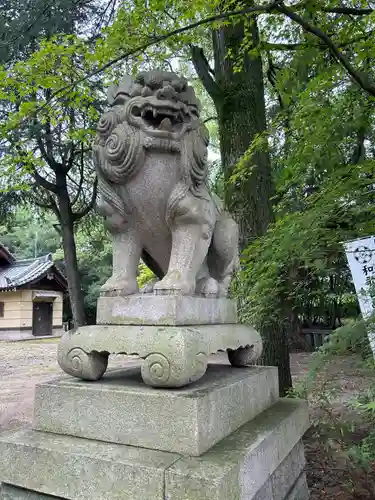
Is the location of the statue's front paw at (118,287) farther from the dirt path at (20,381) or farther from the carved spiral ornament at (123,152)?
the dirt path at (20,381)

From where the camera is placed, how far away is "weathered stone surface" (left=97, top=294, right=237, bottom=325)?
1.88 m

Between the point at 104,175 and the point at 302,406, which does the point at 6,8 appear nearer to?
the point at 104,175

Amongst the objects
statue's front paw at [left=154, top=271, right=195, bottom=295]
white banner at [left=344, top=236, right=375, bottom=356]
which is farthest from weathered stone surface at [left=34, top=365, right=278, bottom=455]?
white banner at [left=344, top=236, right=375, bottom=356]

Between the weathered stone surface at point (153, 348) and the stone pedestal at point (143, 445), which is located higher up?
the weathered stone surface at point (153, 348)

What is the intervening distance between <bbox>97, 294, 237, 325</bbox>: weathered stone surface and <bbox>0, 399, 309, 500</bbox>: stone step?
531 mm

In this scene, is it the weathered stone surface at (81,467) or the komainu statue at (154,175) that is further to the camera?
the komainu statue at (154,175)

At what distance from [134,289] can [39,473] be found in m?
0.91

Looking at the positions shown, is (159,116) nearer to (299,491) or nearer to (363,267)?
(363,267)

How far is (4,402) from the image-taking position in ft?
18.1

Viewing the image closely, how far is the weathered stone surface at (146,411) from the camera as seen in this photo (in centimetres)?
160

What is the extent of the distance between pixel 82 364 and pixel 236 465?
83cm

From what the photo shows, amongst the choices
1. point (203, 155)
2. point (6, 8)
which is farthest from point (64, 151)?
point (203, 155)

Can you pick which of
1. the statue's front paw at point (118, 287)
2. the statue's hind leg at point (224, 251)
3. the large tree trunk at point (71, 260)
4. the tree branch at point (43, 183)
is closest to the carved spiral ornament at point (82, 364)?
the statue's front paw at point (118, 287)

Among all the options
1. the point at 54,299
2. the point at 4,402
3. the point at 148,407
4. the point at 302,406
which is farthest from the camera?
the point at 54,299
